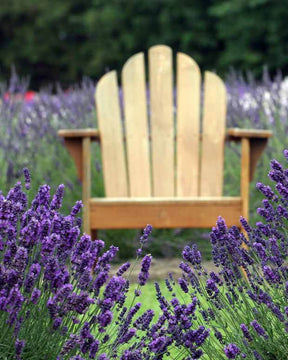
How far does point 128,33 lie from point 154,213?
455 inches

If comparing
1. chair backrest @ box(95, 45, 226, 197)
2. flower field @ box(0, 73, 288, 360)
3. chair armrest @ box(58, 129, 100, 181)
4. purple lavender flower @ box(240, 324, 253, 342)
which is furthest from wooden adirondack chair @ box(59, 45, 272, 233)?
purple lavender flower @ box(240, 324, 253, 342)

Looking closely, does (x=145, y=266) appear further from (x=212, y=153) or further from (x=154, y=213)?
(x=212, y=153)

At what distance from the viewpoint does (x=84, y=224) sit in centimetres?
400

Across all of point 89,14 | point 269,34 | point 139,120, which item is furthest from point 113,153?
point 89,14

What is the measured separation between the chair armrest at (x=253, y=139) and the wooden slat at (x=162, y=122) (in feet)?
1.45

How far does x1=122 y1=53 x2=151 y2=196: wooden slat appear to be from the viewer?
4.52 metres

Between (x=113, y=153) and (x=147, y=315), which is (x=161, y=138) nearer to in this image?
(x=113, y=153)

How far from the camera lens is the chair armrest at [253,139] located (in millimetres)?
4059

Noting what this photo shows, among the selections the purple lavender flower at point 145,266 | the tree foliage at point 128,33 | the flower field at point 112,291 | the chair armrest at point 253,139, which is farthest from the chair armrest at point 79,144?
the tree foliage at point 128,33

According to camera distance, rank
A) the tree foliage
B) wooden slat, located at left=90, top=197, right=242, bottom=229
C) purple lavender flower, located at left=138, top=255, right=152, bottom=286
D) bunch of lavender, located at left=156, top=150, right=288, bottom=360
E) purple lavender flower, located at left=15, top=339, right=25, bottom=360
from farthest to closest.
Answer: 1. the tree foliage
2. wooden slat, located at left=90, top=197, right=242, bottom=229
3. bunch of lavender, located at left=156, top=150, right=288, bottom=360
4. purple lavender flower, located at left=138, top=255, right=152, bottom=286
5. purple lavender flower, located at left=15, top=339, right=25, bottom=360

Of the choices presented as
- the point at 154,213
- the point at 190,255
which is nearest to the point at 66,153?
the point at 154,213

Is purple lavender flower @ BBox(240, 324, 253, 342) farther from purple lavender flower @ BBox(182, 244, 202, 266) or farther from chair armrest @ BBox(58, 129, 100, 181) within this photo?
chair armrest @ BBox(58, 129, 100, 181)

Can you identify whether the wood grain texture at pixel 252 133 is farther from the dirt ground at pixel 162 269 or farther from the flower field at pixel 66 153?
the dirt ground at pixel 162 269

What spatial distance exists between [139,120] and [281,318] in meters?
2.84
